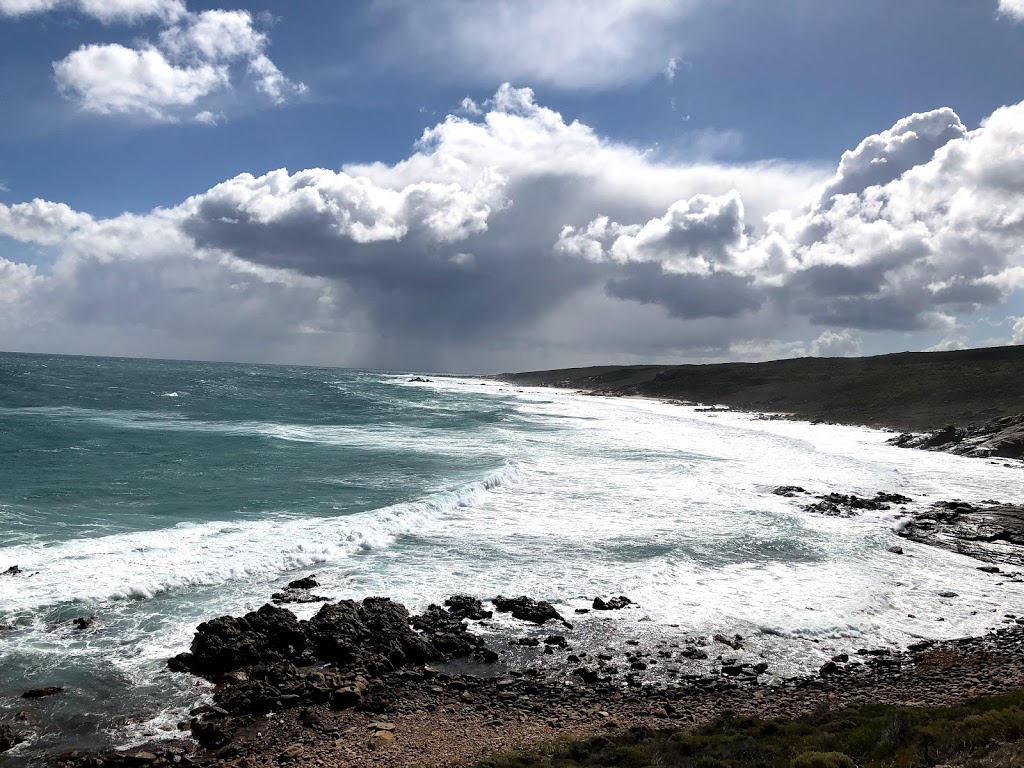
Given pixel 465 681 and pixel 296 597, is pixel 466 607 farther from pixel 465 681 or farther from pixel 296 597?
pixel 296 597

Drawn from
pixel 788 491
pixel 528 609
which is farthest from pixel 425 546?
pixel 788 491

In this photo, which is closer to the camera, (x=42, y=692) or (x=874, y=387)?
(x=42, y=692)

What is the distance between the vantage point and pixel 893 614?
13.9 m

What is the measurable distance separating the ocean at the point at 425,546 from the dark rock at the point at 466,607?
1.81ft

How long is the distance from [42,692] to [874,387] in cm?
8687

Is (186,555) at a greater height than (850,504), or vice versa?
(850,504)

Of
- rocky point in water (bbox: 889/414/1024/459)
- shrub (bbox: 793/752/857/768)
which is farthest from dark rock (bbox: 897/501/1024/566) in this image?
rocky point in water (bbox: 889/414/1024/459)

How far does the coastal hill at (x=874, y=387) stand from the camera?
2478 inches

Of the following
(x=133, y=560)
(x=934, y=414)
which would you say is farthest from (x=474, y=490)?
(x=934, y=414)

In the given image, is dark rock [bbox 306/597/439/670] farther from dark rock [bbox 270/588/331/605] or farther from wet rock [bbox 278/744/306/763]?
wet rock [bbox 278/744/306/763]

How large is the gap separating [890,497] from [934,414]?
4447 centimetres

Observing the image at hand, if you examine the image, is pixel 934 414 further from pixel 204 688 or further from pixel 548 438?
pixel 204 688

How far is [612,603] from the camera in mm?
14227

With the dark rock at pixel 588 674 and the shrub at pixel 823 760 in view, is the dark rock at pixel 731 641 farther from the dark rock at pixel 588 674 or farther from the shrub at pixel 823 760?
the shrub at pixel 823 760
